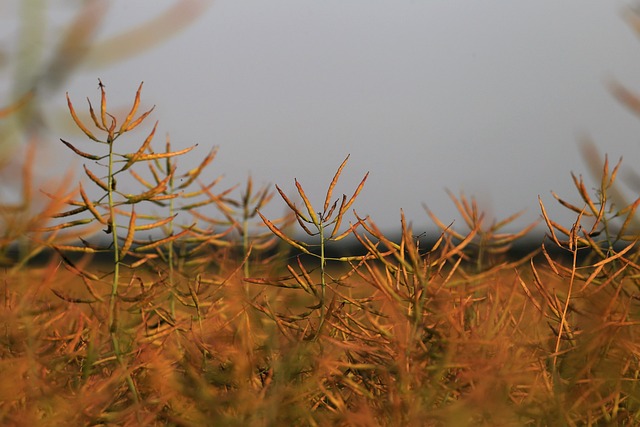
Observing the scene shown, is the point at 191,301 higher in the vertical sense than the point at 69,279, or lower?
lower

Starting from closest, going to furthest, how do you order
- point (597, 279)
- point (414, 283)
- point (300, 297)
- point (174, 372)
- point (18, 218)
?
point (18, 218) < point (414, 283) < point (174, 372) < point (300, 297) < point (597, 279)

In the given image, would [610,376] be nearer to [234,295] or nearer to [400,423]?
[400,423]

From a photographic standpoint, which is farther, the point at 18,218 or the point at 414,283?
the point at 414,283

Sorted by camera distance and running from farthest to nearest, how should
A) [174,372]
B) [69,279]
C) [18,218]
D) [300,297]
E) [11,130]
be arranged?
[69,279], [300,297], [174,372], [18,218], [11,130]

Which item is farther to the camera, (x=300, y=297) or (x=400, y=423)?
(x=300, y=297)

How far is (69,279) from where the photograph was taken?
188cm

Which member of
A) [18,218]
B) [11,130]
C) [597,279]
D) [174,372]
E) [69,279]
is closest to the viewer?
[11,130]

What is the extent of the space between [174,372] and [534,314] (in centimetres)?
98

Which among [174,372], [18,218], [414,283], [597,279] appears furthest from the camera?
[597,279]

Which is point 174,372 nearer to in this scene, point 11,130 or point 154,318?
point 154,318

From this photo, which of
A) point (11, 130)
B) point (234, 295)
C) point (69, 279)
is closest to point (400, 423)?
point (234, 295)

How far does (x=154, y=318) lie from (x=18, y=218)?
67 cm

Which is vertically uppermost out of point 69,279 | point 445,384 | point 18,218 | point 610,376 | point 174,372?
point 18,218

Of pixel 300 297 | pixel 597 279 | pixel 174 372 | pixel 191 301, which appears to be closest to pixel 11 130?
pixel 174 372
